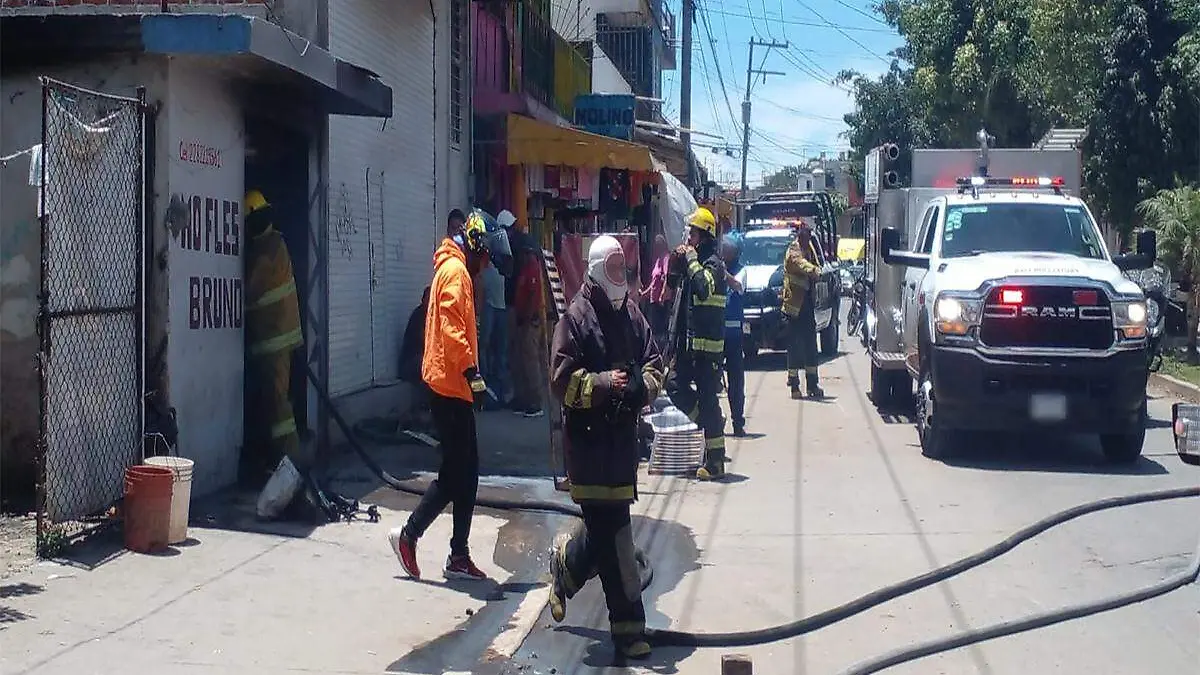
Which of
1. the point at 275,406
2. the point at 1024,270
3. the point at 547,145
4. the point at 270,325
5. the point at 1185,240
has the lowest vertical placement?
the point at 275,406

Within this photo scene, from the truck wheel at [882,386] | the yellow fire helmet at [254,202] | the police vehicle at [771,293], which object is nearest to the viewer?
the yellow fire helmet at [254,202]

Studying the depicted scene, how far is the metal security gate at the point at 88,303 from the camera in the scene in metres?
7.62

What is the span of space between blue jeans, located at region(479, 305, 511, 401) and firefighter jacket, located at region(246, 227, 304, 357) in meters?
4.91

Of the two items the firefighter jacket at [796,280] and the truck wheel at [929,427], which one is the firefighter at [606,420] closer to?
the truck wheel at [929,427]

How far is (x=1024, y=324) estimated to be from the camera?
1163 cm

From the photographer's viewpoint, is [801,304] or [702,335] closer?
[702,335]

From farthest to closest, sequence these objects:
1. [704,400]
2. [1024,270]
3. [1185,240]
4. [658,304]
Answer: [1185,240]
[658,304]
[1024,270]
[704,400]

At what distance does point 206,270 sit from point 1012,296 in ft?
21.7

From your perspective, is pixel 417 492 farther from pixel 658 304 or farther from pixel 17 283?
A: pixel 658 304

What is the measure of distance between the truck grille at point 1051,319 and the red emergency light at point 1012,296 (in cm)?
2

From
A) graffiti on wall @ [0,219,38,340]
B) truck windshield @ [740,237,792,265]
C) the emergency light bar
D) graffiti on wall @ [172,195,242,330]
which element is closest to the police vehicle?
truck windshield @ [740,237,792,265]

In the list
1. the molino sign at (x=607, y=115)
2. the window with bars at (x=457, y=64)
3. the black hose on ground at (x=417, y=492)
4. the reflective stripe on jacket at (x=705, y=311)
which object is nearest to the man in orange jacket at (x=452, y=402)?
the black hose on ground at (x=417, y=492)

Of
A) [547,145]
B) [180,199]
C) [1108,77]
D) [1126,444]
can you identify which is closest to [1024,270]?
[1126,444]

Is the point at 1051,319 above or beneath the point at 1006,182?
beneath
